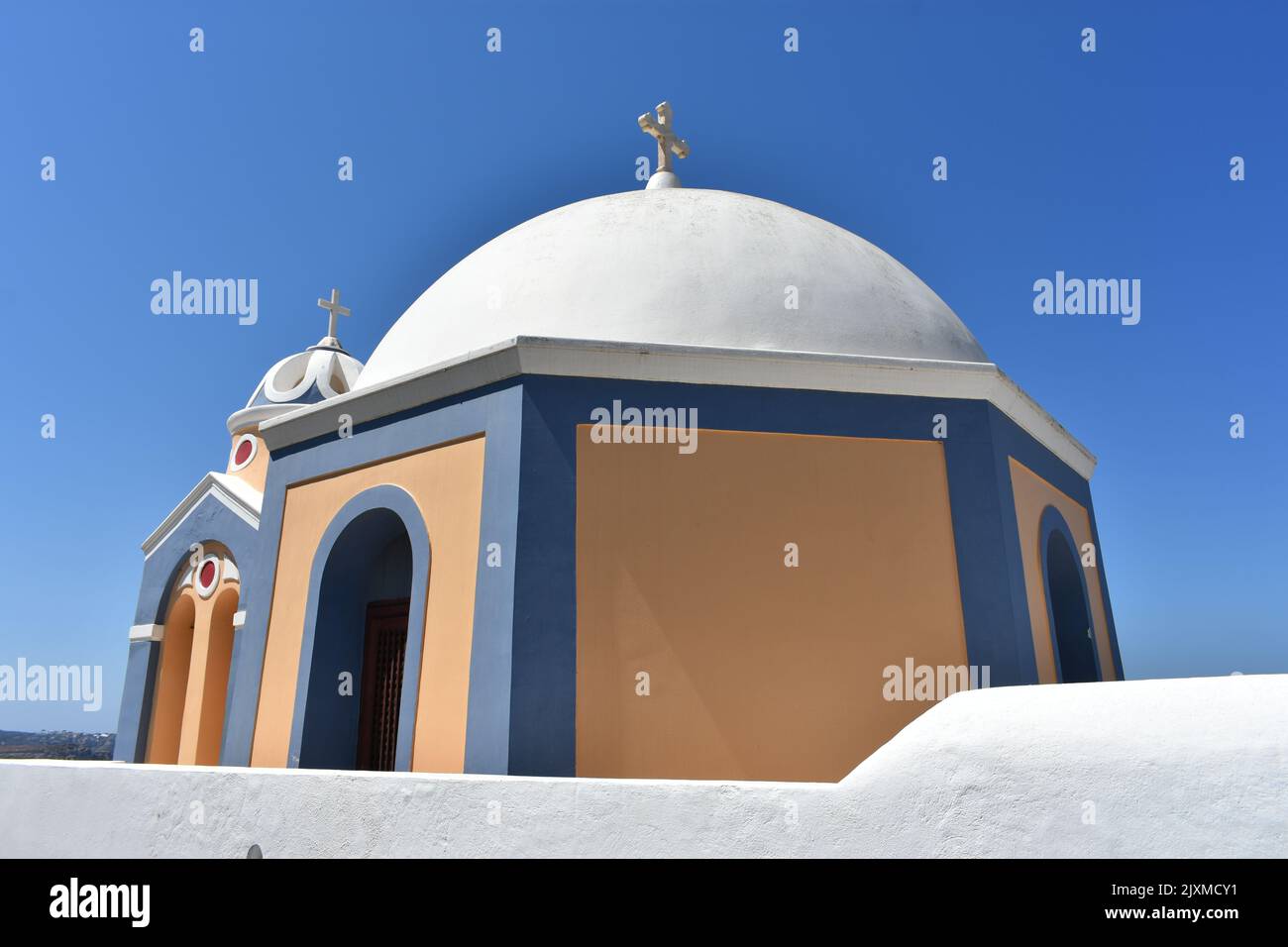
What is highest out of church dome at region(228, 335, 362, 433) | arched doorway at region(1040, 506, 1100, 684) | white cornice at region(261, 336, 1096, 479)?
church dome at region(228, 335, 362, 433)

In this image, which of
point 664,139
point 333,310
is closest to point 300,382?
point 333,310

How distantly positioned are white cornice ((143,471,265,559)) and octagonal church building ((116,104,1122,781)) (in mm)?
4040

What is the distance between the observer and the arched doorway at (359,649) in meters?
6.96

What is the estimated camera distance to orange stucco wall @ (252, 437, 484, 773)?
5.94 metres

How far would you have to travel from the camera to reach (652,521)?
6.04 meters

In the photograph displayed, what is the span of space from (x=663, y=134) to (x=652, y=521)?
5426 mm

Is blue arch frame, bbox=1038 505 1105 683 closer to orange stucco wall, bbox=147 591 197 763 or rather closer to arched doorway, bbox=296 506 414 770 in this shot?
arched doorway, bbox=296 506 414 770

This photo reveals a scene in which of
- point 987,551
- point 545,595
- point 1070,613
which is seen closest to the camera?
point 545,595

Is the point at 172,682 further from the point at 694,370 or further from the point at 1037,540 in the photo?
the point at 1037,540

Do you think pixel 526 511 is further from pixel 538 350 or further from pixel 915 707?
pixel 915 707

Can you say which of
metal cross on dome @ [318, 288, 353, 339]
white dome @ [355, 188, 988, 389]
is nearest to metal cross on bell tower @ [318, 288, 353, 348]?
metal cross on dome @ [318, 288, 353, 339]

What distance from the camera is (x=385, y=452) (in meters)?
6.98

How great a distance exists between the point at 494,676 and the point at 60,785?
339cm

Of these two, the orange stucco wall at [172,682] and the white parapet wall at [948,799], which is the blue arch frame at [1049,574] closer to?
the white parapet wall at [948,799]
